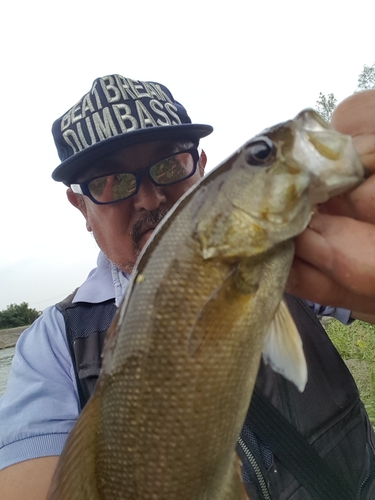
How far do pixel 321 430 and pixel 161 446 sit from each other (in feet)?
5.27

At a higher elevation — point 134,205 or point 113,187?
point 113,187

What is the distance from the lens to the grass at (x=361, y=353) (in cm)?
492

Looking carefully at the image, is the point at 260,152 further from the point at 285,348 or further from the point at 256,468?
the point at 256,468

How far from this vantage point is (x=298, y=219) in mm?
1316

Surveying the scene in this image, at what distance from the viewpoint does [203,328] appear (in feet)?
4.28

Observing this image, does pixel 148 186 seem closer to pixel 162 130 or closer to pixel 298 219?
pixel 162 130

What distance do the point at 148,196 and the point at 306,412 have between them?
1.87m

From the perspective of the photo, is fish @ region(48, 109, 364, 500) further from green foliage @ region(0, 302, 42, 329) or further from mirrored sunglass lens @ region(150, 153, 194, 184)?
green foliage @ region(0, 302, 42, 329)

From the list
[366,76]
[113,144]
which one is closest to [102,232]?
[113,144]

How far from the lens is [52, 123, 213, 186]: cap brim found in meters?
3.01

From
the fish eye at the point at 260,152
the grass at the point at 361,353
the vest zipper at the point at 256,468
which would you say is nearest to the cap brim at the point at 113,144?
the fish eye at the point at 260,152

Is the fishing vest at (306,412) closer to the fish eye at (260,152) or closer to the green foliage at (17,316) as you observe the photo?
the fish eye at (260,152)

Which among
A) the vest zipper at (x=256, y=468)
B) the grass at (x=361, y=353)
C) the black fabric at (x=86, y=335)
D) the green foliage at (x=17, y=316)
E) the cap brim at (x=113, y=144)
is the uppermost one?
the cap brim at (x=113, y=144)

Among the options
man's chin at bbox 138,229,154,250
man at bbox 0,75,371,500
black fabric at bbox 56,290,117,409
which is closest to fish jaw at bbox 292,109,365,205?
man at bbox 0,75,371,500
